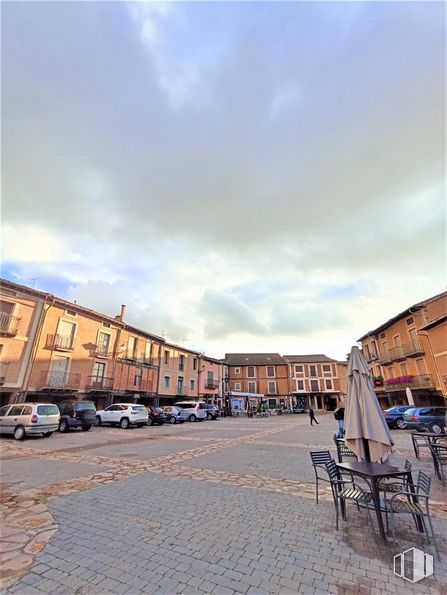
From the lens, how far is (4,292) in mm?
17812

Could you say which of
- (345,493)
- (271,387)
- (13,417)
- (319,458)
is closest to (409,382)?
(319,458)

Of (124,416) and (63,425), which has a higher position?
(124,416)

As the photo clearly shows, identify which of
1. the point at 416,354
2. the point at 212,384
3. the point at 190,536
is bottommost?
the point at 190,536

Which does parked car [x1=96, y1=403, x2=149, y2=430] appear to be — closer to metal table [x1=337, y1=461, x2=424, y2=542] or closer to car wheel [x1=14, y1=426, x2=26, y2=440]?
car wheel [x1=14, y1=426, x2=26, y2=440]

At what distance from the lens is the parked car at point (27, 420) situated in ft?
42.2

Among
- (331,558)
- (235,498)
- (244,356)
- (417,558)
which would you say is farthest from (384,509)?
(244,356)

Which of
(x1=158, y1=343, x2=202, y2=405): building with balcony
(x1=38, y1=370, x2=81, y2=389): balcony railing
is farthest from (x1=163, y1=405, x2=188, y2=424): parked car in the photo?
(x1=158, y1=343, x2=202, y2=405): building with balcony

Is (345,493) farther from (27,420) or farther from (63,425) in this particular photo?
(63,425)

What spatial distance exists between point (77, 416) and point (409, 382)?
24790 millimetres

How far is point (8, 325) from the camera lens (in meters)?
17.5

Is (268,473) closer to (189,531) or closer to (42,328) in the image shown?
(189,531)

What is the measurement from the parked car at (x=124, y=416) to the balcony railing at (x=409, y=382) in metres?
20.7

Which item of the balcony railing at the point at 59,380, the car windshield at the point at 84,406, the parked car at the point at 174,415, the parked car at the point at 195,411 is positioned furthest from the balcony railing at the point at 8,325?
the parked car at the point at 195,411

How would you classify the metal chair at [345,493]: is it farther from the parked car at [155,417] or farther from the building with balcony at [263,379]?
the building with balcony at [263,379]
